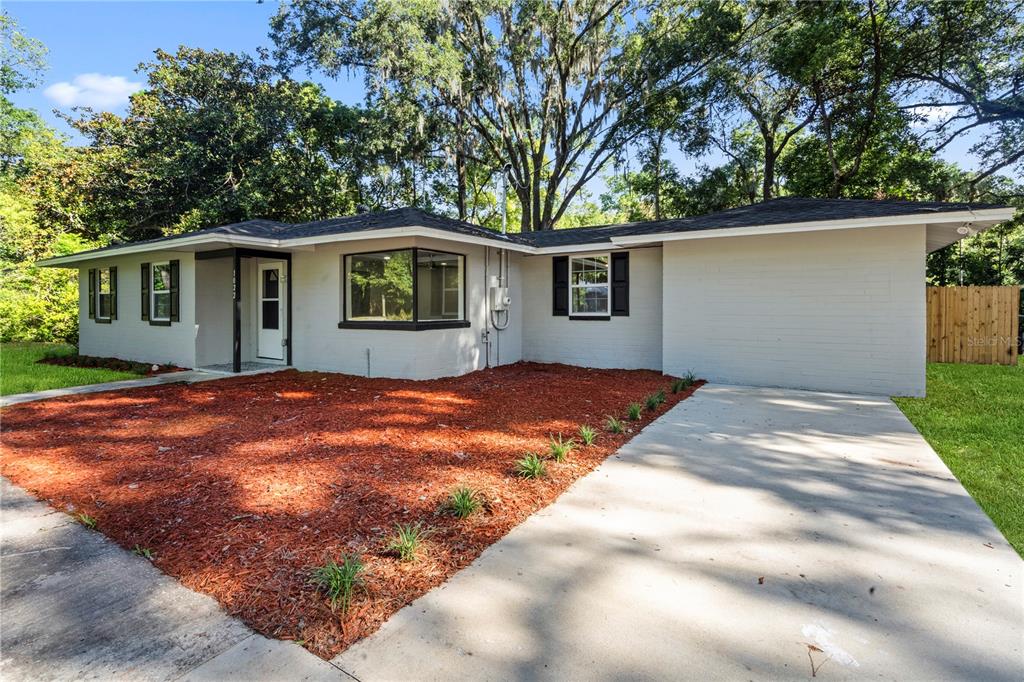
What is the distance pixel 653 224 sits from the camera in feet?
31.0

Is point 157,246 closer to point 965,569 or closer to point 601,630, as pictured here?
point 601,630

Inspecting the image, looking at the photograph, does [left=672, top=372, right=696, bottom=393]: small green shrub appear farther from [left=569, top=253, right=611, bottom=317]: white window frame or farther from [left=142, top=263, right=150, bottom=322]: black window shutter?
[left=142, top=263, right=150, bottom=322]: black window shutter

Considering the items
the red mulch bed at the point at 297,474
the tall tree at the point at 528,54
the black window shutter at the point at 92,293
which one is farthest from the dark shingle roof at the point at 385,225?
the tall tree at the point at 528,54

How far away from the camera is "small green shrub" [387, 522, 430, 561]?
2.52m

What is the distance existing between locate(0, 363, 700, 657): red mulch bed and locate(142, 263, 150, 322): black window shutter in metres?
4.22

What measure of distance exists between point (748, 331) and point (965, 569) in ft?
19.3

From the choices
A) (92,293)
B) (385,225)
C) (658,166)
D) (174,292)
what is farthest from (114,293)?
(658,166)

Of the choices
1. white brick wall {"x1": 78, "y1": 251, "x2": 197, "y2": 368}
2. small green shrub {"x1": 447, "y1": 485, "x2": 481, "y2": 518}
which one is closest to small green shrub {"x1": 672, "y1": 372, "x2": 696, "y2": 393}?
small green shrub {"x1": 447, "y1": 485, "x2": 481, "y2": 518}

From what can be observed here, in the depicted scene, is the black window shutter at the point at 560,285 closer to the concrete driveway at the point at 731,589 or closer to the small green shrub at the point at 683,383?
the small green shrub at the point at 683,383

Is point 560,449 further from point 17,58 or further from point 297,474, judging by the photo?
point 17,58

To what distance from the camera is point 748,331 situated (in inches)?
316

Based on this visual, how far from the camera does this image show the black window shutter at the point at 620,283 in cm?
973

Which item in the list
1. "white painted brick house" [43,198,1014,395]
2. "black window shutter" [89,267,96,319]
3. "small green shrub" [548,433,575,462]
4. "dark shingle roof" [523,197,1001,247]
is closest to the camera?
"small green shrub" [548,433,575,462]

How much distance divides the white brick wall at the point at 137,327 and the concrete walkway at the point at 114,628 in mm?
7999
